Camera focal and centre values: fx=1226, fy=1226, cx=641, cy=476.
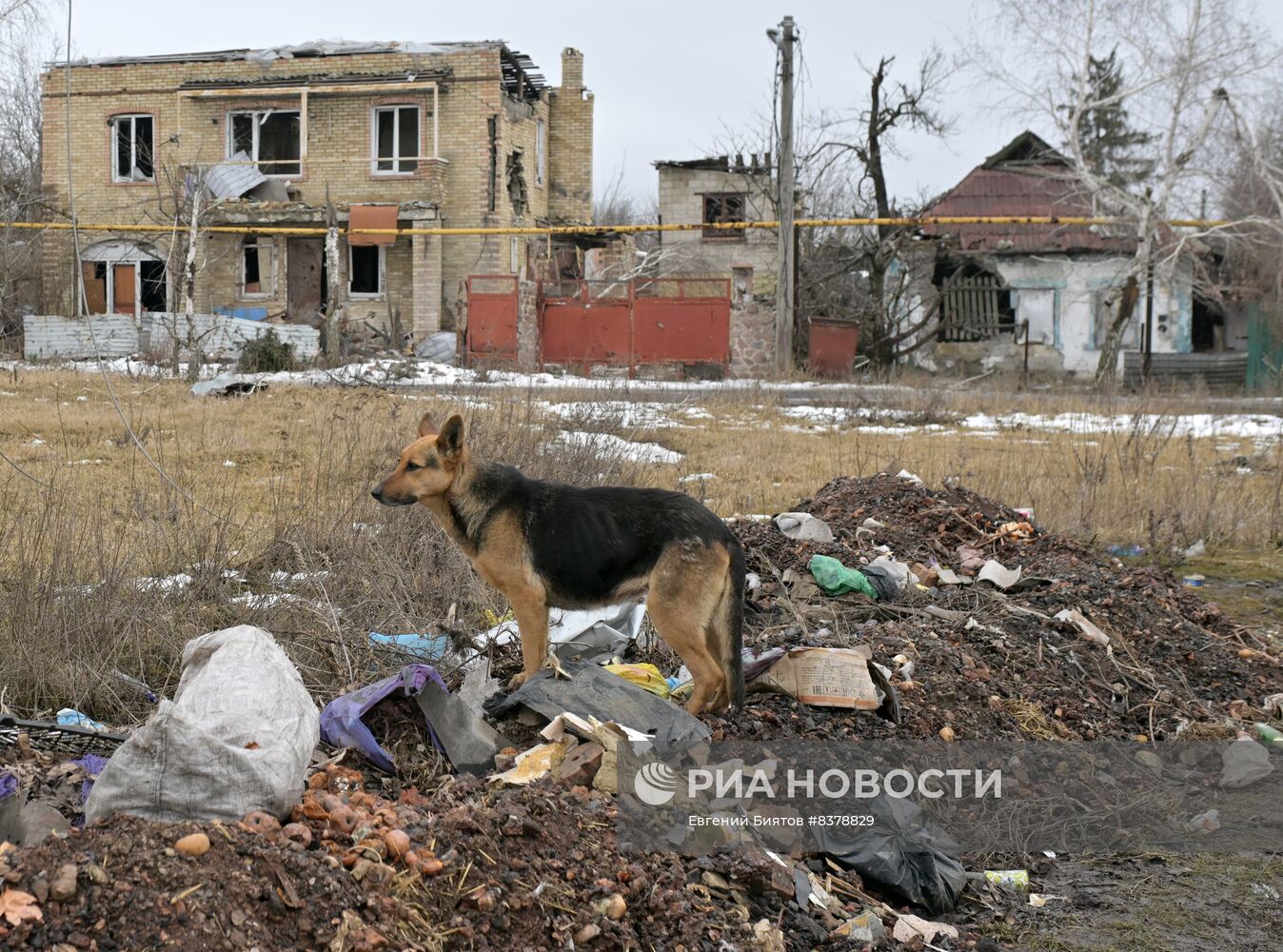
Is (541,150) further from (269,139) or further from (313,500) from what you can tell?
(313,500)

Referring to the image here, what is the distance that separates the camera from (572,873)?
3479 mm

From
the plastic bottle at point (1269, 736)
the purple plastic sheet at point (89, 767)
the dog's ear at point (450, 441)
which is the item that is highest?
the dog's ear at point (450, 441)

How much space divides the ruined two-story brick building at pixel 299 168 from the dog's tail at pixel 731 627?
28724 millimetres

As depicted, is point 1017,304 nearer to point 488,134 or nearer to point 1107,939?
point 488,134

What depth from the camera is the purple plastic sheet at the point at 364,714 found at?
165 inches

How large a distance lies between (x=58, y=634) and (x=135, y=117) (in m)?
34.8

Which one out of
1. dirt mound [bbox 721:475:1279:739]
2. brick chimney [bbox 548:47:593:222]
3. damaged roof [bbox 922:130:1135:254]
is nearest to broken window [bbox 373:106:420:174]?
brick chimney [bbox 548:47:593:222]

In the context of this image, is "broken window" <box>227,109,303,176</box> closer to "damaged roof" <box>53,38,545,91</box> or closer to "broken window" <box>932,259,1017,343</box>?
"damaged roof" <box>53,38,545,91</box>

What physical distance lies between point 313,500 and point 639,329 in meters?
20.9

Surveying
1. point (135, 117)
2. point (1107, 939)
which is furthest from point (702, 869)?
point (135, 117)

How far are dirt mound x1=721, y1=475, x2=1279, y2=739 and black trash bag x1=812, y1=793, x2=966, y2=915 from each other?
2.21 ft

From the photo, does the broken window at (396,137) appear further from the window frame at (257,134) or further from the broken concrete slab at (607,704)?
the broken concrete slab at (607,704)

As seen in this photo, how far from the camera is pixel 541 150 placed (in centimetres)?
3838

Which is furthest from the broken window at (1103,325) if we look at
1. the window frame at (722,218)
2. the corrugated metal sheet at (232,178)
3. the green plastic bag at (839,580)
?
the green plastic bag at (839,580)
